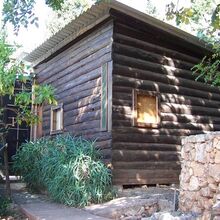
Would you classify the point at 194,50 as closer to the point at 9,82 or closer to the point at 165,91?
the point at 165,91

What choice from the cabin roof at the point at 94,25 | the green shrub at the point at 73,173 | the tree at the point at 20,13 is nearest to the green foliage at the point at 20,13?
the tree at the point at 20,13

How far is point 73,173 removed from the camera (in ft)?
25.5

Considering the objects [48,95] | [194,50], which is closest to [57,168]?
[48,95]

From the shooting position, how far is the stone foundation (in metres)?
5.46

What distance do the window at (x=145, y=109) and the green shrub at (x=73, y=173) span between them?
128 centimetres

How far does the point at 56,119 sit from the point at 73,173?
163 inches

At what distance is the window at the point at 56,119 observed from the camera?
1135 cm

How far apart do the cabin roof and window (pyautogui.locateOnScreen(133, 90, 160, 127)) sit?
5.65 ft

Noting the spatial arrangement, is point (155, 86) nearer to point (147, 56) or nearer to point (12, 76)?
point (147, 56)

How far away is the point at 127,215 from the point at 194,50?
5.87 meters

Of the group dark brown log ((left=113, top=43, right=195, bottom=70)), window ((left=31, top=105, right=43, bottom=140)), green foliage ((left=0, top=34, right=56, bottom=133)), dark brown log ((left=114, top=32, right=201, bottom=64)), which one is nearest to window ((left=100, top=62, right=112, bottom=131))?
dark brown log ((left=113, top=43, right=195, bottom=70))

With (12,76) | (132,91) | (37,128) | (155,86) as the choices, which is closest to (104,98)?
(132,91)

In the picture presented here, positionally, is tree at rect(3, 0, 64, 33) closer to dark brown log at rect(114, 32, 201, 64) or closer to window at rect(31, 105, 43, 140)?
dark brown log at rect(114, 32, 201, 64)

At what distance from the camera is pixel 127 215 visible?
6.77 metres
